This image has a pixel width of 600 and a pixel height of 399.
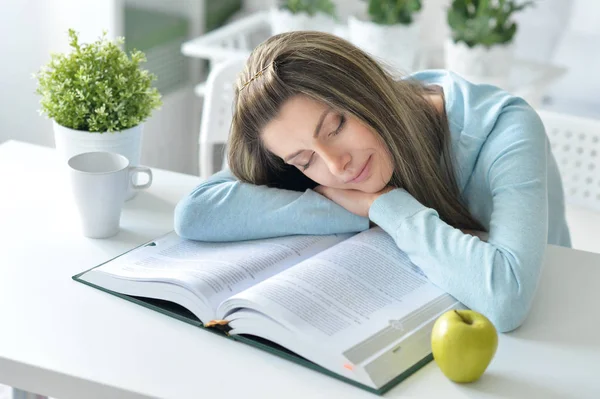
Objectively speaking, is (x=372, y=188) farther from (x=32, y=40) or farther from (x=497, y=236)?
(x=32, y=40)

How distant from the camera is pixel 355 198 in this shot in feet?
4.26

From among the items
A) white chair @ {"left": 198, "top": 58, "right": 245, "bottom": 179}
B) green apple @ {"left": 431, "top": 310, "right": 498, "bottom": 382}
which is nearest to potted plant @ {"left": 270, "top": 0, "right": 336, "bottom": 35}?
white chair @ {"left": 198, "top": 58, "right": 245, "bottom": 179}

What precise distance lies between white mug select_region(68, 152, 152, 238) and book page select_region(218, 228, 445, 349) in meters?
0.33

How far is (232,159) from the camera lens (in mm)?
1396

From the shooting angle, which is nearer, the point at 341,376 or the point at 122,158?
the point at 341,376

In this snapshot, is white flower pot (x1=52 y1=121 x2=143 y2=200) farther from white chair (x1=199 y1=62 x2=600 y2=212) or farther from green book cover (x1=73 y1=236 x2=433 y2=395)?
white chair (x1=199 y1=62 x2=600 y2=212)

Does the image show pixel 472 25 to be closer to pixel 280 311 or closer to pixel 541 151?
pixel 541 151

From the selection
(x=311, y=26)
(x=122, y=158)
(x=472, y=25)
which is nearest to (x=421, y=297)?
(x=122, y=158)

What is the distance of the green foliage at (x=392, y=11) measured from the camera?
238 cm

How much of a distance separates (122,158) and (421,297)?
1.69 ft

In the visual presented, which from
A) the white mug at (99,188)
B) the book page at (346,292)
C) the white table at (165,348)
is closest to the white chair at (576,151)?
the white mug at (99,188)

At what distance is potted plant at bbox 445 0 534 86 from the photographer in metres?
2.29

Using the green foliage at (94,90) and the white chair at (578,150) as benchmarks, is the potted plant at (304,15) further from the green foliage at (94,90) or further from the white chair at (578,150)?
the green foliage at (94,90)

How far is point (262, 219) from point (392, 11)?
4.11 ft
